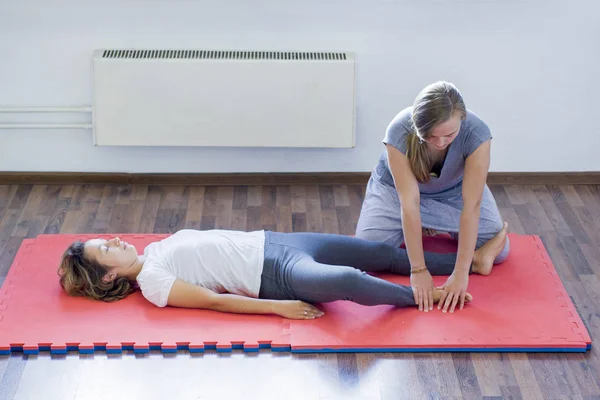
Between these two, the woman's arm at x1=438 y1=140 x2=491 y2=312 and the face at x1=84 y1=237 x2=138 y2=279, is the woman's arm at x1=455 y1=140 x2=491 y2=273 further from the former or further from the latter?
the face at x1=84 y1=237 x2=138 y2=279

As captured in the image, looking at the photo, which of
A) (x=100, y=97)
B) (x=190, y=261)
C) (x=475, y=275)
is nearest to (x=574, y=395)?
(x=475, y=275)

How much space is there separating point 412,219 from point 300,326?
1.65ft

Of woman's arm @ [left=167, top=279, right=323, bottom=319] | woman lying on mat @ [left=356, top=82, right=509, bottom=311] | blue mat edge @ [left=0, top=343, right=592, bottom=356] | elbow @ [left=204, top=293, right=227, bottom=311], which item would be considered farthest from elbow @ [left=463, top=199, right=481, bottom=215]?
elbow @ [left=204, top=293, right=227, bottom=311]

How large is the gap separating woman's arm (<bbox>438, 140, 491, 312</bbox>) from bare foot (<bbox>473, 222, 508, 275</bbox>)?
0.56ft

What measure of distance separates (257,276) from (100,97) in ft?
3.87

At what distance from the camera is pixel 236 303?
279 cm

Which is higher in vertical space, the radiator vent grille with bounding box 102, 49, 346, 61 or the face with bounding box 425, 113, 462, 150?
the radiator vent grille with bounding box 102, 49, 346, 61

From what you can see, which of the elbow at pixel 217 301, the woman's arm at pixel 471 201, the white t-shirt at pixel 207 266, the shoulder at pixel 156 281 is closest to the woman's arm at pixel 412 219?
the woman's arm at pixel 471 201

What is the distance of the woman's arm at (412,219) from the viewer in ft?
9.13

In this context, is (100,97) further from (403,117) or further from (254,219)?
(403,117)

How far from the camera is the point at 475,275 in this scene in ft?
10.0

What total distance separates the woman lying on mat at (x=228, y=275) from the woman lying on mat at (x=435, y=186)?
13 cm

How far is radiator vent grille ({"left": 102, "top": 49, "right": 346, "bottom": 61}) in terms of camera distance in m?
3.51

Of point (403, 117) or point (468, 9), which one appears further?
point (468, 9)
